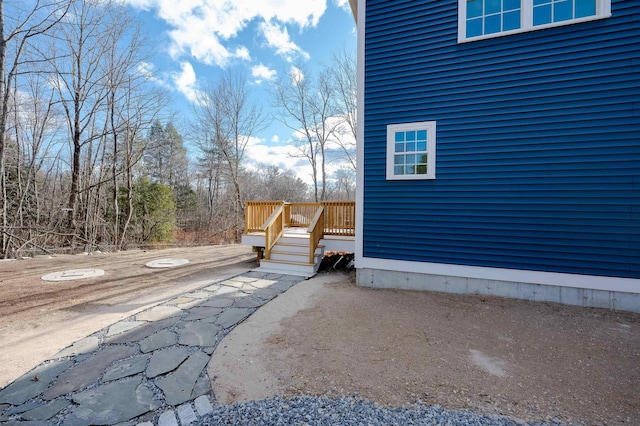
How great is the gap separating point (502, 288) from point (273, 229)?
16.0 ft

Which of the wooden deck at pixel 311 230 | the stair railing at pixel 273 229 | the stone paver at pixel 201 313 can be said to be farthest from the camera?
the stair railing at pixel 273 229

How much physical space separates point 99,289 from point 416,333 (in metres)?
5.14

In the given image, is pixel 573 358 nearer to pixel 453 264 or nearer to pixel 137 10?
pixel 453 264

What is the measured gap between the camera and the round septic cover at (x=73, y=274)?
5201 mm

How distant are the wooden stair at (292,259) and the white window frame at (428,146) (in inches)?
102

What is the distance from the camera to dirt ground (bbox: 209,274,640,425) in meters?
2.12

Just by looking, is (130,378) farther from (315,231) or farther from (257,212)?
(257,212)

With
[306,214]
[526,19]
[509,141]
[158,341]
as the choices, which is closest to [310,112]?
[306,214]

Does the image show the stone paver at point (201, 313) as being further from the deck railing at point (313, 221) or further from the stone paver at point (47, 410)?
the deck railing at point (313, 221)

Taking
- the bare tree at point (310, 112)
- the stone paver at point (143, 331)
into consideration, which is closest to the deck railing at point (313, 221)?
the stone paver at point (143, 331)

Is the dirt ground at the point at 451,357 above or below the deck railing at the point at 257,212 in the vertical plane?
below

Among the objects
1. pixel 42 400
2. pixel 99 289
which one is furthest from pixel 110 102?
pixel 42 400

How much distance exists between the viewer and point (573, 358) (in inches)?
107

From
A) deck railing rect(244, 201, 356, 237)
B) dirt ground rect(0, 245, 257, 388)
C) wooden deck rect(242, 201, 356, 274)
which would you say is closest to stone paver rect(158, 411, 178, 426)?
dirt ground rect(0, 245, 257, 388)
